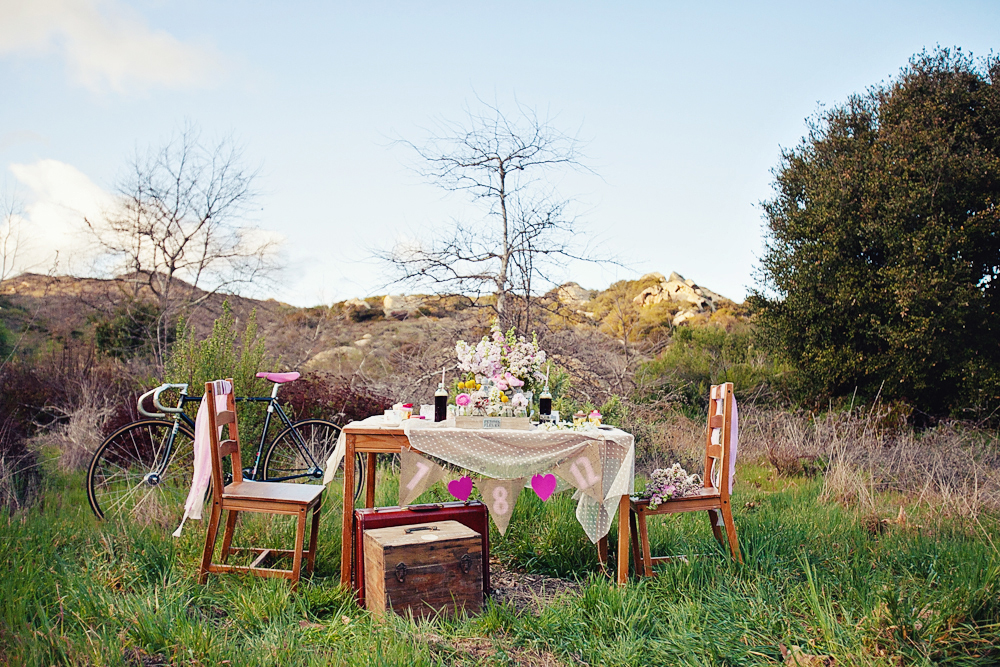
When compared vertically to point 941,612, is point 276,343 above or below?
above

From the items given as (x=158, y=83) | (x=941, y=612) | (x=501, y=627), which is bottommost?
(x=501, y=627)

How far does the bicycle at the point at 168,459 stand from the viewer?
16.1 feet

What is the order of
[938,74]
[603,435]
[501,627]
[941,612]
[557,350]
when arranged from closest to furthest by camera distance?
[941,612] < [501,627] < [603,435] < [557,350] < [938,74]

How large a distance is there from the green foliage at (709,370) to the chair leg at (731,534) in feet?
14.0

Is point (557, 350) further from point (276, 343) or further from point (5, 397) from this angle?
point (276, 343)

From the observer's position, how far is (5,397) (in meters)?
6.79

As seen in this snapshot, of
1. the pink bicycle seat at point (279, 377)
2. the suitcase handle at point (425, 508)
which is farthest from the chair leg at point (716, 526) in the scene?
the pink bicycle seat at point (279, 377)

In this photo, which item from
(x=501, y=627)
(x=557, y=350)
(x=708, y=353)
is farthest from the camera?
(x=708, y=353)

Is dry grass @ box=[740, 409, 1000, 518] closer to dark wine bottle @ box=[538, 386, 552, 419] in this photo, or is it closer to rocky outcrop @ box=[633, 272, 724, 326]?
dark wine bottle @ box=[538, 386, 552, 419]

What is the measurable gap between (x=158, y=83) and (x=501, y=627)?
29.6ft

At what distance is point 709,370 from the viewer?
10219 mm

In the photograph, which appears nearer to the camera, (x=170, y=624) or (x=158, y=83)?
(x=170, y=624)

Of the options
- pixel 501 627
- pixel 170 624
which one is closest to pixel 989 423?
pixel 501 627

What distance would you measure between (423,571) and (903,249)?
735cm
